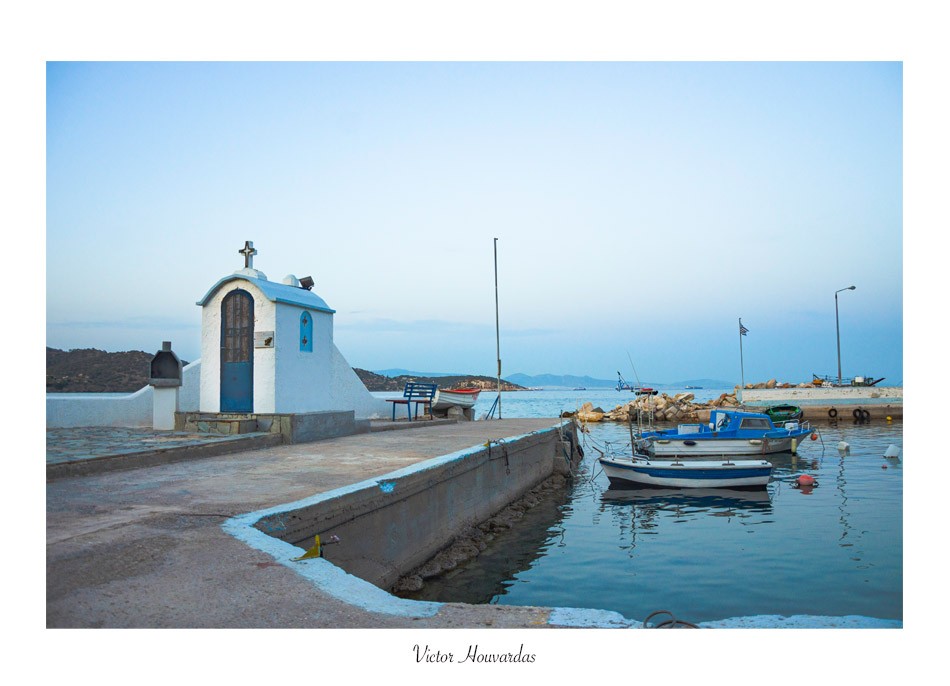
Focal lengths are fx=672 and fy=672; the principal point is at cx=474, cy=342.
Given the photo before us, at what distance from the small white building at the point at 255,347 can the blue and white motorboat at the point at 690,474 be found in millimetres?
8248

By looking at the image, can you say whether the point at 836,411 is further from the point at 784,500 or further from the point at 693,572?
the point at 693,572

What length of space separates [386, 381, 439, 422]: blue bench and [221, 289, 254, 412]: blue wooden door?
875 centimetres

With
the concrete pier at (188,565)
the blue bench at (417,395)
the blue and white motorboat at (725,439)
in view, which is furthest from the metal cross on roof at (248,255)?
the blue and white motorboat at (725,439)

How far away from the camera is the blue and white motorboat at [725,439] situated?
23359mm

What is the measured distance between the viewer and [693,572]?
9.72 m

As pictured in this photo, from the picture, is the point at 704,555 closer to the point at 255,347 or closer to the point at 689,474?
the point at 689,474

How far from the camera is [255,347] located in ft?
43.5

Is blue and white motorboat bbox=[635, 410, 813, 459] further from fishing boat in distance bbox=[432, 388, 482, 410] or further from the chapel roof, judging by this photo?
the chapel roof

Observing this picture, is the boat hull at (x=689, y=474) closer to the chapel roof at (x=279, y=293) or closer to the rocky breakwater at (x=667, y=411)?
the chapel roof at (x=279, y=293)

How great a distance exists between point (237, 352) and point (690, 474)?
11330mm

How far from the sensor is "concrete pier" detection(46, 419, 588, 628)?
4.00 meters
